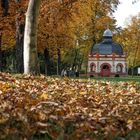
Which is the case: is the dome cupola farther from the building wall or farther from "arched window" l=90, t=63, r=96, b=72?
"arched window" l=90, t=63, r=96, b=72

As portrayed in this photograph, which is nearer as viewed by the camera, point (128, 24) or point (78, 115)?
point (78, 115)

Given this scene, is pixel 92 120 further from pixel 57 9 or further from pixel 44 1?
pixel 44 1

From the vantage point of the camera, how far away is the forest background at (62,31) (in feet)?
122

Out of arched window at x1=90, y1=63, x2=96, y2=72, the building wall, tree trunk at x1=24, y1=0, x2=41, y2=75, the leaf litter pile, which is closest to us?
the leaf litter pile

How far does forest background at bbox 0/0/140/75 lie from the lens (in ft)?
122

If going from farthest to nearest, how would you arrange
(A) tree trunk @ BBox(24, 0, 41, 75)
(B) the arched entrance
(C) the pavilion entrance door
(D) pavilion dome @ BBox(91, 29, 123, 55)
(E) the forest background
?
(B) the arched entrance < (C) the pavilion entrance door < (D) pavilion dome @ BBox(91, 29, 123, 55) < (E) the forest background < (A) tree trunk @ BBox(24, 0, 41, 75)

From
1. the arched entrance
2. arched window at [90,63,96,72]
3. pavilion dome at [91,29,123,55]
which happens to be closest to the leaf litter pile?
pavilion dome at [91,29,123,55]

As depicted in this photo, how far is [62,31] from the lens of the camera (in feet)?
186

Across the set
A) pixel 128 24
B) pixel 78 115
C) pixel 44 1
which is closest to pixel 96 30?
pixel 128 24

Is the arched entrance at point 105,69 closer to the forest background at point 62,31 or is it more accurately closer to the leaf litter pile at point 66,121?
the forest background at point 62,31

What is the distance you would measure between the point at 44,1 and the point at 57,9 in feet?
8.80

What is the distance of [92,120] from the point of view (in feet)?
22.2

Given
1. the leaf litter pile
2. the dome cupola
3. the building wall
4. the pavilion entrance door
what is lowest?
the leaf litter pile

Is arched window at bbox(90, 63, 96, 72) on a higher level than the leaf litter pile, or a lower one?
higher
